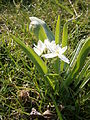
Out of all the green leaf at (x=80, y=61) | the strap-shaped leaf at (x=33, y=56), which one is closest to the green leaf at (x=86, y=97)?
the green leaf at (x=80, y=61)

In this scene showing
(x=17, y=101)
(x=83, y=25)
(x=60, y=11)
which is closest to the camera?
(x=17, y=101)

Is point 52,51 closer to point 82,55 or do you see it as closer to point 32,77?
point 82,55

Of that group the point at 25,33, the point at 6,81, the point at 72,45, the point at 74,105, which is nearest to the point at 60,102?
the point at 74,105

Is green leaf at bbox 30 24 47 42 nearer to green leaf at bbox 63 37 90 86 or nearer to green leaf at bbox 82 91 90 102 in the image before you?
green leaf at bbox 63 37 90 86

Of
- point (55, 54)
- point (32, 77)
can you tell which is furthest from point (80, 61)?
point (32, 77)

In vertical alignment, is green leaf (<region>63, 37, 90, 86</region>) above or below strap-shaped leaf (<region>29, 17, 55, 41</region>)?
below

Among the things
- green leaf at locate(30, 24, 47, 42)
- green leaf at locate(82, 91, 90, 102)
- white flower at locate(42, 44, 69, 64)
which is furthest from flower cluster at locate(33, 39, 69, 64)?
green leaf at locate(82, 91, 90, 102)

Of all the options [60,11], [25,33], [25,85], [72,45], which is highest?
[60,11]

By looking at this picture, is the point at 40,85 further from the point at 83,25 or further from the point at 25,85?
the point at 83,25
